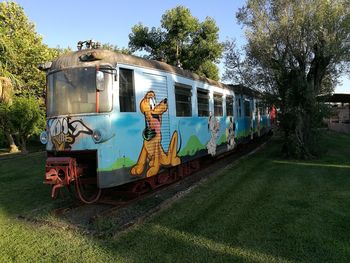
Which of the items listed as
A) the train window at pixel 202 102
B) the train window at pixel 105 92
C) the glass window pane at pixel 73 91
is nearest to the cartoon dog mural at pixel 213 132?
the train window at pixel 202 102

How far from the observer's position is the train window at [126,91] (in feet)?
24.5

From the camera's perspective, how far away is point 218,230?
6164 mm


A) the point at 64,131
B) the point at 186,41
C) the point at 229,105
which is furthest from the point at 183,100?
the point at 186,41

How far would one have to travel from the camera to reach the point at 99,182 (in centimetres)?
706

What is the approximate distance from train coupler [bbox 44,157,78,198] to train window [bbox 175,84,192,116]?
331cm

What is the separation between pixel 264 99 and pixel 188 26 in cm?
1645

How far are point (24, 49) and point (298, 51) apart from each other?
19063mm

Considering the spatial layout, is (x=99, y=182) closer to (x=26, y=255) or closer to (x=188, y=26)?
(x=26, y=255)

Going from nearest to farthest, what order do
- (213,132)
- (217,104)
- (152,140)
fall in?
1. (152,140)
2. (213,132)
3. (217,104)

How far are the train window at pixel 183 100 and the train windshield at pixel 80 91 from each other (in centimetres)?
275

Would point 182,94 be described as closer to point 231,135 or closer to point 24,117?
point 231,135

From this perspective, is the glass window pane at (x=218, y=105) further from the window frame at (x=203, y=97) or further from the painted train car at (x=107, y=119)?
the painted train car at (x=107, y=119)

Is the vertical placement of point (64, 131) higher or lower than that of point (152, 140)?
higher

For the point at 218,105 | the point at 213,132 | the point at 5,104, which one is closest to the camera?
the point at 213,132
